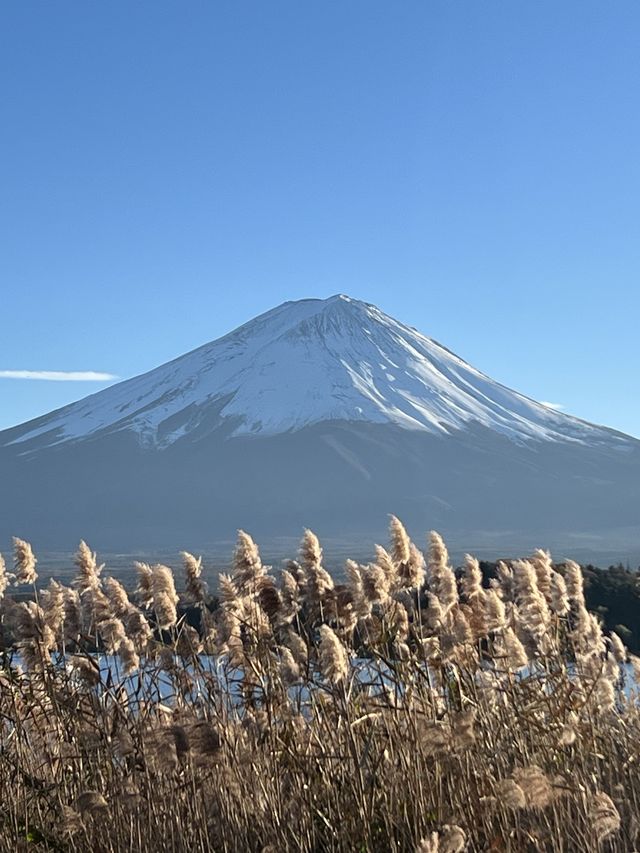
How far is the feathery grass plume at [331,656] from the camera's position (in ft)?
13.1

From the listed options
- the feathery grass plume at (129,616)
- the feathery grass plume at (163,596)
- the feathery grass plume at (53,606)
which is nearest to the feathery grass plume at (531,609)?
the feathery grass plume at (163,596)

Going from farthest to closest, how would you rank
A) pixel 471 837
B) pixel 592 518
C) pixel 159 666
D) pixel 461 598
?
pixel 592 518, pixel 461 598, pixel 159 666, pixel 471 837

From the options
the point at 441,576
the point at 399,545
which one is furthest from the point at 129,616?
the point at 441,576

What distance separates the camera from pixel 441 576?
5.33 metres

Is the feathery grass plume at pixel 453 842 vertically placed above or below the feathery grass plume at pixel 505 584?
below

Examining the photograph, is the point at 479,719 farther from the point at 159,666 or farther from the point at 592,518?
the point at 592,518

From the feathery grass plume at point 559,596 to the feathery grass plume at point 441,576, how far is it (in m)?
0.57

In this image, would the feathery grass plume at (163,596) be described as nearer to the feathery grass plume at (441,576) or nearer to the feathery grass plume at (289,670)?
the feathery grass plume at (289,670)

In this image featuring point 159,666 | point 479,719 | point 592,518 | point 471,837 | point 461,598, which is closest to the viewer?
point 471,837

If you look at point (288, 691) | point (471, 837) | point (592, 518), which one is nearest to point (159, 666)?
point (288, 691)

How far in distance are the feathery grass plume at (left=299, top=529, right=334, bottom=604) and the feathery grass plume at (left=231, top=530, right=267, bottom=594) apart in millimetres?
227

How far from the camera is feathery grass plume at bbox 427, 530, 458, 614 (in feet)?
17.2

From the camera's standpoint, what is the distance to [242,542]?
5.10 metres

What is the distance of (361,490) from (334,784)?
174 meters
